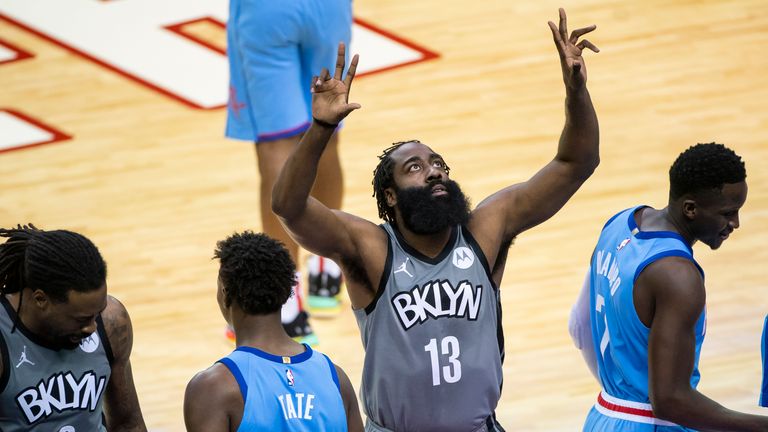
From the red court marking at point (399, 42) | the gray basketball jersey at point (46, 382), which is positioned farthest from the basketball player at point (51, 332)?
the red court marking at point (399, 42)

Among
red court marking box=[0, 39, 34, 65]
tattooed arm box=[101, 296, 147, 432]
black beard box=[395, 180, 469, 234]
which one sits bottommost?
tattooed arm box=[101, 296, 147, 432]

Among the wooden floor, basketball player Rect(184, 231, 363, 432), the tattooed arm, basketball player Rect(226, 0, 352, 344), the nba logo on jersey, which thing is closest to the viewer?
basketball player Rect(184, 231, 363, 432)

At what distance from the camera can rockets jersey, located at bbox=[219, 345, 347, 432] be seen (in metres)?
3.40

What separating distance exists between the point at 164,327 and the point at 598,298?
2707 mm

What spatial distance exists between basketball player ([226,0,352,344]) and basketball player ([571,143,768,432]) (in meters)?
2.12

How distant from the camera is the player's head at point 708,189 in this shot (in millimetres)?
4000

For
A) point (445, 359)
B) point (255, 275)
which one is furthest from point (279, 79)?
point (255, 275)

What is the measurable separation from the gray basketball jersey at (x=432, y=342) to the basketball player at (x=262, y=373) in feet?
1.45

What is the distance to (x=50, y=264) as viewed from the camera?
3520 mm

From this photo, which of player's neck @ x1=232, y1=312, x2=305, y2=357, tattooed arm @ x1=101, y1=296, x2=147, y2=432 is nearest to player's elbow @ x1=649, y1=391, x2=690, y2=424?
player's neck @ x1=232, y1=312, x2=305, y2=357

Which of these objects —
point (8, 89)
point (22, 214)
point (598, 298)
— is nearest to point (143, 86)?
point (8, 89)

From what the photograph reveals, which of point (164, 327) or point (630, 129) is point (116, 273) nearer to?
point (164, 327)

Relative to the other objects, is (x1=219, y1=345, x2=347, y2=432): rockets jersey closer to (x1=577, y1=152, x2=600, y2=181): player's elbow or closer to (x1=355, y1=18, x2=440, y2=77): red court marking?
(x1=577, y1=152, x2=600, y2=181): player's elbow

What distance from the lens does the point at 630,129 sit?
8.04 m
